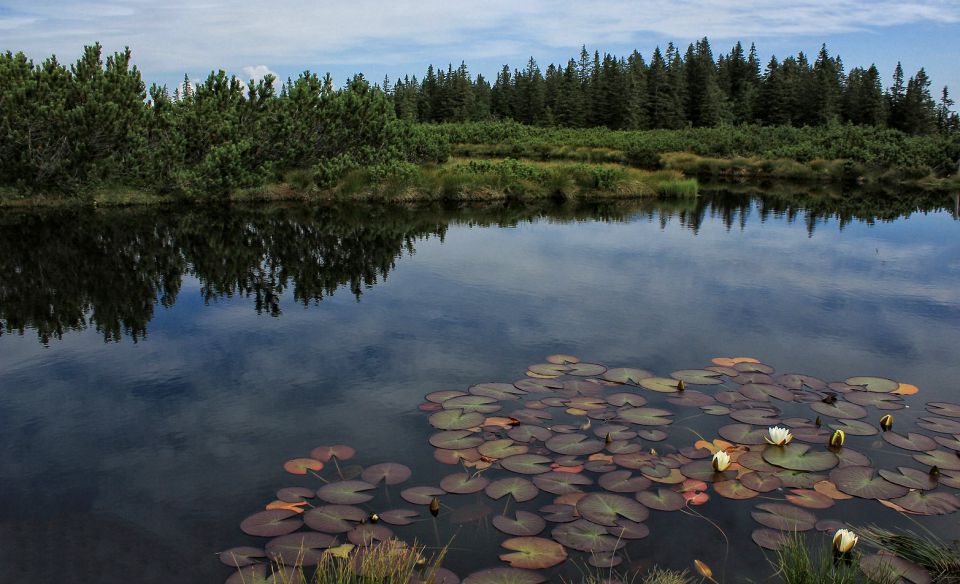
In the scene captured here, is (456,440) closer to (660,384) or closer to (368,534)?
(368,534)

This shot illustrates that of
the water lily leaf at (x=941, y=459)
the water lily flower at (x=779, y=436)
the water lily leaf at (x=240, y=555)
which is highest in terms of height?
the water lily flower at (x=779, y=436)

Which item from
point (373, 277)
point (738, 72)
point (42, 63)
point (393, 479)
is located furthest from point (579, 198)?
point (738, 72)

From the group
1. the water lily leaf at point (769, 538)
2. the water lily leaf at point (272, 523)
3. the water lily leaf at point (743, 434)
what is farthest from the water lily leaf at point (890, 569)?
the water lily leaf at point (272, 523)

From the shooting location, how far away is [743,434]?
368 inches

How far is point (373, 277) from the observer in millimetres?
20359

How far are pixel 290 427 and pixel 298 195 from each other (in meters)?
29.4

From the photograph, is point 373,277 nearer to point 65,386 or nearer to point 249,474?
point 65,386

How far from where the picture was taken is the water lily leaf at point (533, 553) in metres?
6.66

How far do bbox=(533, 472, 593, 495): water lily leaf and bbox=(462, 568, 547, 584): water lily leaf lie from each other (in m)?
1.52

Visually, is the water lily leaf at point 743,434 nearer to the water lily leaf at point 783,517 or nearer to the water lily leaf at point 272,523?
the water lily leaf at point 783,517

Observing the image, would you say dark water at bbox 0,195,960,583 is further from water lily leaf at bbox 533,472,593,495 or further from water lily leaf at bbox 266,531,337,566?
water lily leaf at bbox 533,472,593,495

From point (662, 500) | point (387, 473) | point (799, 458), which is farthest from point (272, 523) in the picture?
point (799, 458)

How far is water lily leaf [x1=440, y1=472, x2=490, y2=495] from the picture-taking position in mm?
8016

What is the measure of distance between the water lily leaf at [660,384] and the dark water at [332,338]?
69 centimetres
